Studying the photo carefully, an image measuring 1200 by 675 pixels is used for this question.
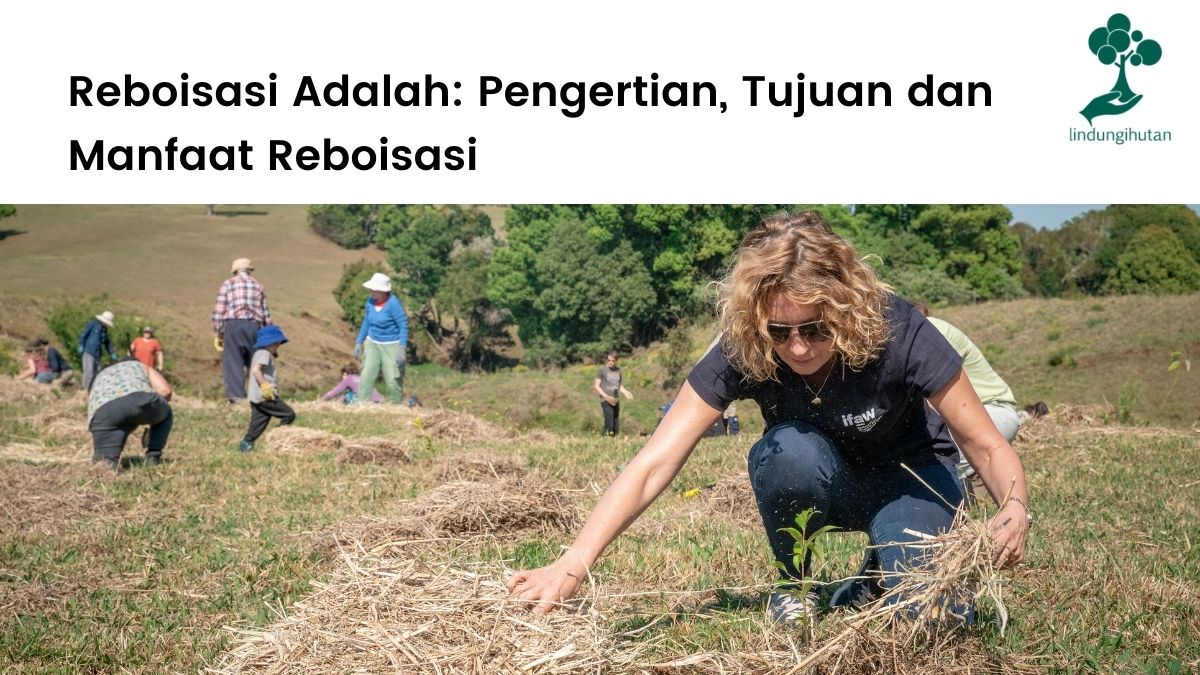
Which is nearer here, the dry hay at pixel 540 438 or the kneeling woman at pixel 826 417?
the kneeling woman at pixel 826 417

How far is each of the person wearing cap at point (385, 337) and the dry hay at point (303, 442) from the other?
15.9ft

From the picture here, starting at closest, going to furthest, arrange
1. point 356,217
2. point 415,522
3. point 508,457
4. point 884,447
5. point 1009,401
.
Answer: point 884,447 < point 415,522 < point 1009,401 < point 508,457 < point 356,217

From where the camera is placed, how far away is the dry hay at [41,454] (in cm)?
1005

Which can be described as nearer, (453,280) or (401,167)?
(401,167)

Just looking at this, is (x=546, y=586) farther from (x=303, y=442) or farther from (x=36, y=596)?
(x=303, y=442)

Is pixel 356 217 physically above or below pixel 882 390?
above

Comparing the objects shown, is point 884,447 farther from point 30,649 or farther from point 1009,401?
point 30,649

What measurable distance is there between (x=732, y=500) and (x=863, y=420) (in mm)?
3346

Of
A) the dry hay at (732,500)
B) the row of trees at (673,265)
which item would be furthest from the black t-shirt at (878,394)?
the row of trees at (673,265)

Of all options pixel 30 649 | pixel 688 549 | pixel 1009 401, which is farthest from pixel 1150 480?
pixel 30 649

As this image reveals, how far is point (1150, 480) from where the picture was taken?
8.03 meters

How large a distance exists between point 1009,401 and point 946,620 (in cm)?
364

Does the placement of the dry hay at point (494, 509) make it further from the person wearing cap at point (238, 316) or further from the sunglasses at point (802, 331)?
the person wearing cap at point (238, 316)

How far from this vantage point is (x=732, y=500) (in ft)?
23.0
